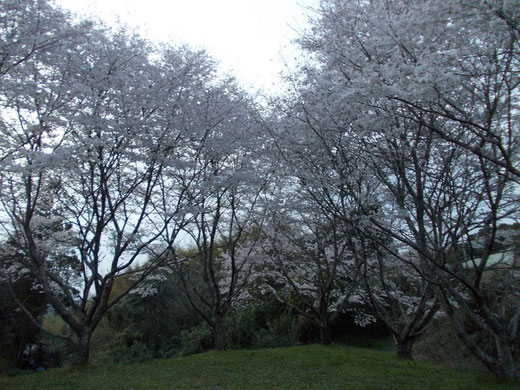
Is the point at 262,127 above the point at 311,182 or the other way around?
above

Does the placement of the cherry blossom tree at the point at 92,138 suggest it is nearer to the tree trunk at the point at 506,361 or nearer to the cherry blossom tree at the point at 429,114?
the cherry blossom tree at the point at 429,114

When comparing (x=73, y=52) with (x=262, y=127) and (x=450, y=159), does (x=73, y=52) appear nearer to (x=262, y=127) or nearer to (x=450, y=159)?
(x=262, y=127)

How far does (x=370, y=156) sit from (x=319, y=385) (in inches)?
144

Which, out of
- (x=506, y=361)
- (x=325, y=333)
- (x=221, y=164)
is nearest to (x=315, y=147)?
(x=221, y=164)

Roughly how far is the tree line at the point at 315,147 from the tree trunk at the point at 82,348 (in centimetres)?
3

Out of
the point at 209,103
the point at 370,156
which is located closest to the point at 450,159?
the point at 370,156

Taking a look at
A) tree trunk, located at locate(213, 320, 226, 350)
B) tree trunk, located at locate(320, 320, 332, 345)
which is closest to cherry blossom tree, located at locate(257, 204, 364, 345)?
Result: tree trunk, located at locate(320, 320, 332, 345)

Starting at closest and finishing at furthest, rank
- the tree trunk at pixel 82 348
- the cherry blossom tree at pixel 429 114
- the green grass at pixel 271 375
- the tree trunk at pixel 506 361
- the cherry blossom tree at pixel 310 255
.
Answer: the cherry blossom tree at pixel 429 114
the tree trunk at pixel 506 361
the green grass at pixel 271 375
the tree trunk at pixel 82 348
the cherry blossom tree at pixel 310 255

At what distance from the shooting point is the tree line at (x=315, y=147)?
511cm

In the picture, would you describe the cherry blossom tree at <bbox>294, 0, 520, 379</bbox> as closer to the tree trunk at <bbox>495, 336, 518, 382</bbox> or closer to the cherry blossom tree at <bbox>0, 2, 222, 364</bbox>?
the tree trunk at <bbox>495, 336, 518, 382</bbox>

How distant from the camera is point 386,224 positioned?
6.72 metres

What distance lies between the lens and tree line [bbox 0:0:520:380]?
16.8 ft

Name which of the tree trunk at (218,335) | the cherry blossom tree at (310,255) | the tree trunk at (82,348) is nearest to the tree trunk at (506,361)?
the cherry blossom tree at (310,255)

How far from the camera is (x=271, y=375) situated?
24.8 ft
